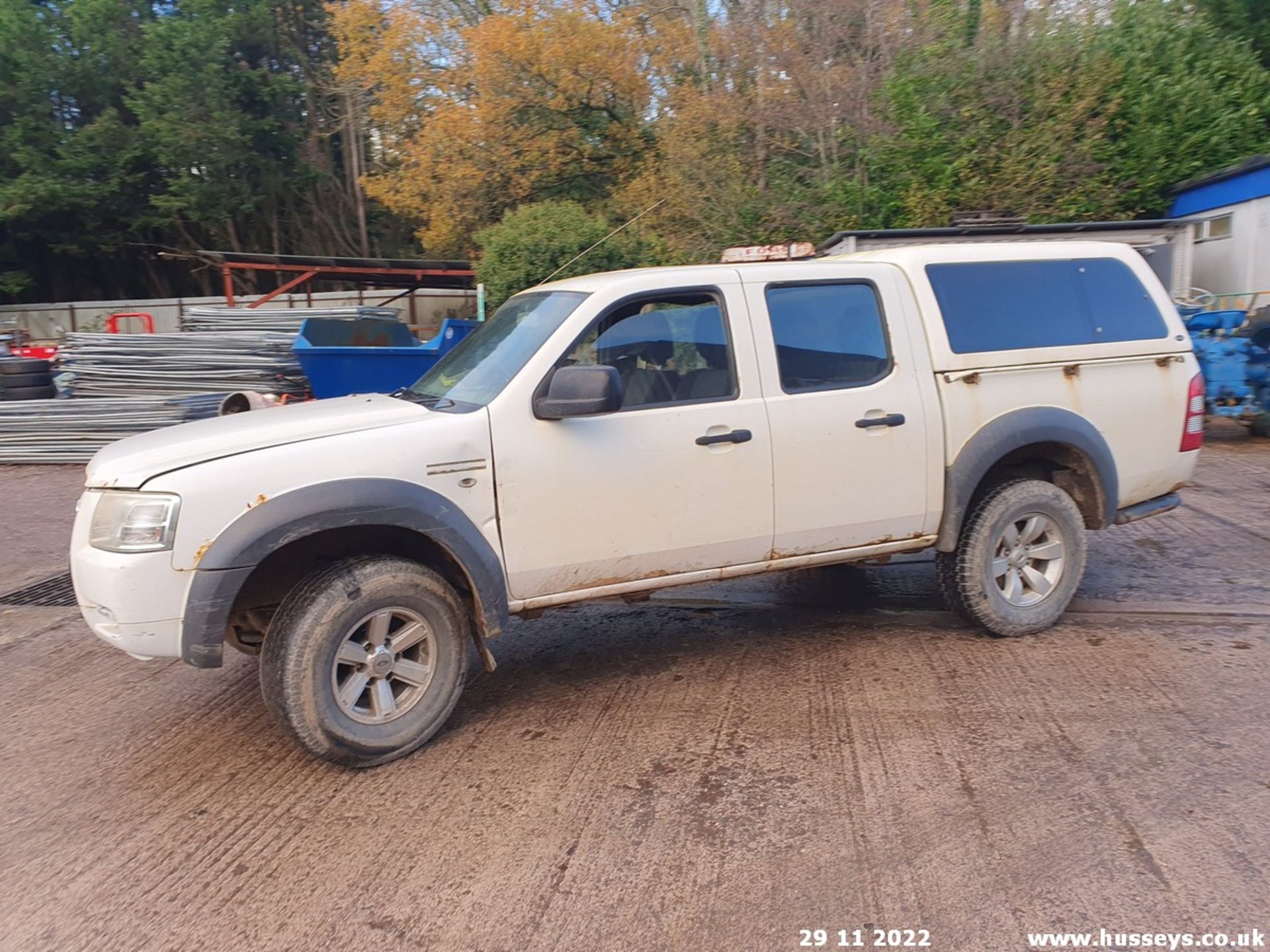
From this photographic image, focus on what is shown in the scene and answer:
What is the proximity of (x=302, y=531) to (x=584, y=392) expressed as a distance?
49.2 inches

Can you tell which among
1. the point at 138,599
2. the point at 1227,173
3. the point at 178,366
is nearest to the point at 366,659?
the point at 138,599

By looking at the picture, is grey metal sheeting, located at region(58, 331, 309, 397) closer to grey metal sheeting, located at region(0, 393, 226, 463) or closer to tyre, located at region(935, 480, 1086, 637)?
grey metal sheeting, located at region(0, 393, 226, 463)

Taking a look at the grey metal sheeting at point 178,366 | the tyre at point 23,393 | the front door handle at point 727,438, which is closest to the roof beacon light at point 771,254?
the front door handle at point 727,438

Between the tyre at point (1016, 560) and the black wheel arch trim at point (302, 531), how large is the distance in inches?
102

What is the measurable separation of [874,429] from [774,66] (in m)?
15.9

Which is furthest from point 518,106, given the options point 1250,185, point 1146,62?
point 1250,185

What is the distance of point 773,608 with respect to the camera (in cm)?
634

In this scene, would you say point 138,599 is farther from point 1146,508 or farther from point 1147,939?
point 1146,508

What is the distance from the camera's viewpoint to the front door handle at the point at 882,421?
16.5ft

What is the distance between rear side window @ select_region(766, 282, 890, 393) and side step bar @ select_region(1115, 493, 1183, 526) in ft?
5.90

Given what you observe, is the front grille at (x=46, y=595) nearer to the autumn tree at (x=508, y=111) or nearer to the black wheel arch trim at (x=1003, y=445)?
the black wheel arch trim at (x=1003, y=445)

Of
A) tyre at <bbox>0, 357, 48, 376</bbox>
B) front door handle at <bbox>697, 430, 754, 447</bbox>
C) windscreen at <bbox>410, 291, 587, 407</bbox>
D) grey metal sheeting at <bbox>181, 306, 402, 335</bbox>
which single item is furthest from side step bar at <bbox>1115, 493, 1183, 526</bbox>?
tyre at <bbox>0, 357, 48, 376</bbox>

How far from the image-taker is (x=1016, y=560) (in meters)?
5.50

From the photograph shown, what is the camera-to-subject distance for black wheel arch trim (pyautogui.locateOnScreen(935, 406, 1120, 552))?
524 centimetres
